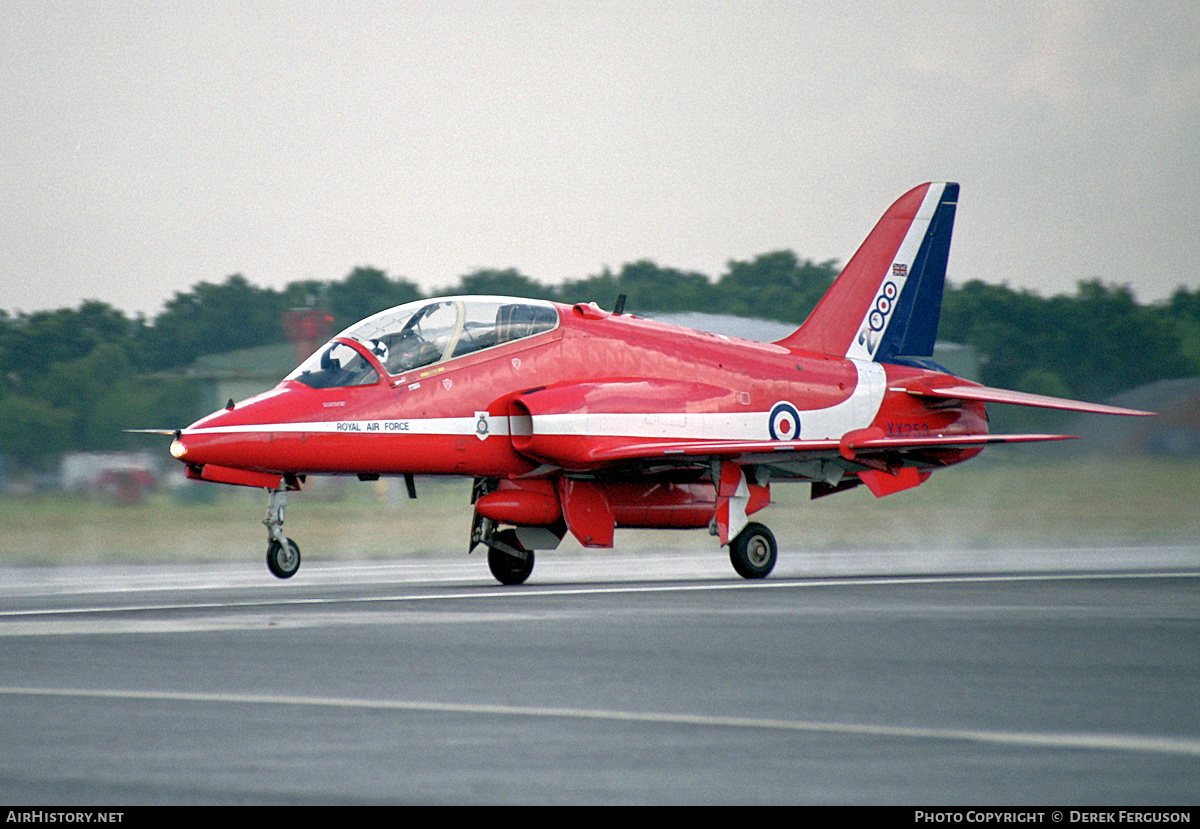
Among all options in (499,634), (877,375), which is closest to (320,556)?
(877,375)

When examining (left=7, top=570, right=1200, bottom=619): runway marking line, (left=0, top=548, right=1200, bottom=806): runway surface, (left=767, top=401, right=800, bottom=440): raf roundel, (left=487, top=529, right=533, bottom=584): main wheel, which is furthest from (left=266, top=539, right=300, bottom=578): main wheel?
(left=767, top=401, right=800, bottom=440): raf roundel

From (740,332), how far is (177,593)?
13.2 metres

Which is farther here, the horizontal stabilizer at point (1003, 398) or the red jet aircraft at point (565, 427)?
the horizontal stabilizer at point (1003, 398)

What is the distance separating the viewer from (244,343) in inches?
1190

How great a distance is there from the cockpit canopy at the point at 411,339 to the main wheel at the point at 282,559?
1.56 metres

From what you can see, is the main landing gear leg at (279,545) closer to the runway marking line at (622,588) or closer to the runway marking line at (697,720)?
the runway marking line at (622,588)

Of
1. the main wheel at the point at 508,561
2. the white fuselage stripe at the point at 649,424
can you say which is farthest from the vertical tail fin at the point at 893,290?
the main wheel at the point at 508,561

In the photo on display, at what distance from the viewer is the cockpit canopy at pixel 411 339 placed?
48.1 feet

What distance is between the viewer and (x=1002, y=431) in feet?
68.8

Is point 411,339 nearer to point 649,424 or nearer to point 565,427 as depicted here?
point 565,427

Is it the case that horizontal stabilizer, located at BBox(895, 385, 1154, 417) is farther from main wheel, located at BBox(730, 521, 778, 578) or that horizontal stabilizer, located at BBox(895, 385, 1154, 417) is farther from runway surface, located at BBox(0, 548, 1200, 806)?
runway surface, located at BBox(0, 548, 1200, 806)

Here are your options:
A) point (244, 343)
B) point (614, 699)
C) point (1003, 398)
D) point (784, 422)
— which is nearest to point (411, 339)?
point (784, 422)

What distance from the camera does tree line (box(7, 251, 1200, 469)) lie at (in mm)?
22438

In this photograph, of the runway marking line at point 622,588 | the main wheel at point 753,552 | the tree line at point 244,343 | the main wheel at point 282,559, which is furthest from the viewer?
the tree line at point 244,343
